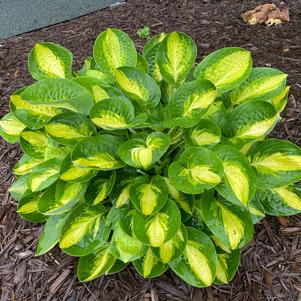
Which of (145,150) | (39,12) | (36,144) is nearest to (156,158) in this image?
(145,150)

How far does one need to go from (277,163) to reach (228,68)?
15.8 inches

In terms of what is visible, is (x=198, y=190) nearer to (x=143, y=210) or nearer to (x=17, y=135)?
(x=143, y=210)

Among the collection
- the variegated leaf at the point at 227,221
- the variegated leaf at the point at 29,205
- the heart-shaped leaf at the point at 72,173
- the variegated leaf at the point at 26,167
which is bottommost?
the variegated leaf at the point at 29,205

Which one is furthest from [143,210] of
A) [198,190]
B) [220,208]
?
[220,208]

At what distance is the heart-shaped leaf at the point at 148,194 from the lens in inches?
55.2

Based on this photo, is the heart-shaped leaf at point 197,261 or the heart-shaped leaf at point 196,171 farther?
the heart-shaped leaf at point 197,261

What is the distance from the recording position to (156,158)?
137 centimetres

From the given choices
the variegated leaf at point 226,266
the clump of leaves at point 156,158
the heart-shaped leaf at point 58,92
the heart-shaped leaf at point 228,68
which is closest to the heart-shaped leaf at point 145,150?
the clump of leaves at point 156,158

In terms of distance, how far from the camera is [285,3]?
12.7 feet

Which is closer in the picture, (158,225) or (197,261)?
(158,225)

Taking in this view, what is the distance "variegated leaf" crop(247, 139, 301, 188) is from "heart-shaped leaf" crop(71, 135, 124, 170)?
513 mm

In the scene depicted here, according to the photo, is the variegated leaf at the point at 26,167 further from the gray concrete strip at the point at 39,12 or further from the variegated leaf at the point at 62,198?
the gray concrete strip at the point at 39,12

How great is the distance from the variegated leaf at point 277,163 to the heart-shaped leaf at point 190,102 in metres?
0.31

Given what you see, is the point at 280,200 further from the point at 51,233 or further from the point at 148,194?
the point at 51,233
